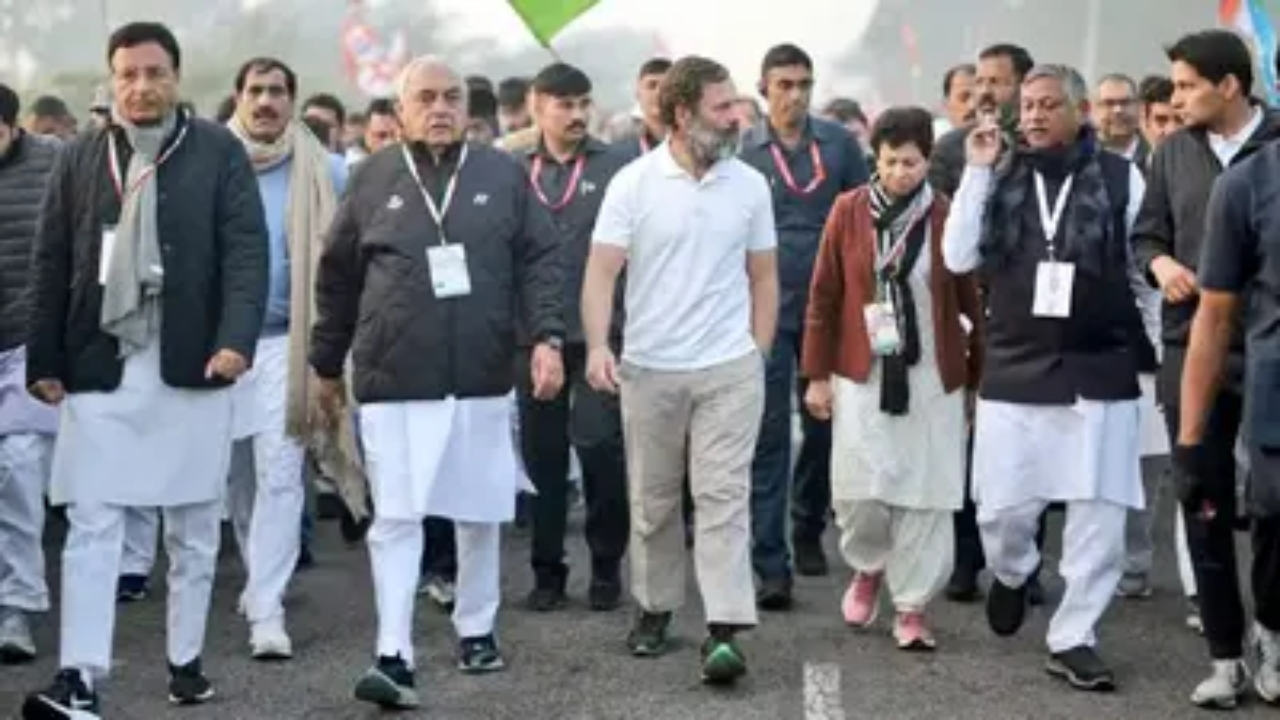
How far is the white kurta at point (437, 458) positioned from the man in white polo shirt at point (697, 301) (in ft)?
1.57

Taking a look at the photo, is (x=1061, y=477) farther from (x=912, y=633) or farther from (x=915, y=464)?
(x=912, y=633)

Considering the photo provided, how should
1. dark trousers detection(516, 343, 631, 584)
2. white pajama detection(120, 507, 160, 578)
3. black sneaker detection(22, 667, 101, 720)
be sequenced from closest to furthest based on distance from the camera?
black sneaker detection(22, 667, 101, 720), dark trousers detection(516, 343, 631, 584), white pajama detection(120, 507, 160, 578)

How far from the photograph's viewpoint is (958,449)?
8.91 metres

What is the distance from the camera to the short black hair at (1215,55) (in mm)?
7711

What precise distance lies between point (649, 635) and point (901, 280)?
162 cm

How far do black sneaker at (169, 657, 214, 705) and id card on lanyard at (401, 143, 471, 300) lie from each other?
147 centimetres

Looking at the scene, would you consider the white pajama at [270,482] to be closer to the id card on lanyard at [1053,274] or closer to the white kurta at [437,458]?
the white kurta at [437,458]

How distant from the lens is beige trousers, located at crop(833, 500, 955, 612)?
28.7ft

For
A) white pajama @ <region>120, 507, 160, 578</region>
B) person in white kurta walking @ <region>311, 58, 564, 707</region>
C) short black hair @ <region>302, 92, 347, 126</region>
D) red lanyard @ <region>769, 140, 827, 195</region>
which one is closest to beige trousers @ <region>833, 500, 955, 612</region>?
person in white kurta walking @ <region>311, 58, 564, 707</region>

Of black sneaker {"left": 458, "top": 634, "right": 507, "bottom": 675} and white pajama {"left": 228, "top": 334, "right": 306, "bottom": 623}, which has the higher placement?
white pajama {"left": 228, "top": 334, "right": 306, "bottom": 623}

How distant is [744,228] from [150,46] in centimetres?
214

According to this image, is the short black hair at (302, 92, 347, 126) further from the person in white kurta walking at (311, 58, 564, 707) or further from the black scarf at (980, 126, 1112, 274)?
the black scarf at (980, 126, 1112, 274)

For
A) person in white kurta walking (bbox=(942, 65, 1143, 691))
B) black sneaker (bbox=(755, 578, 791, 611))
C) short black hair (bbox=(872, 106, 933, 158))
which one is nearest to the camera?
person in white kurta walking (bbox=(942, 65, 1143, 691))

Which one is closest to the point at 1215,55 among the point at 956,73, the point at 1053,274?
the point at 1053,274
